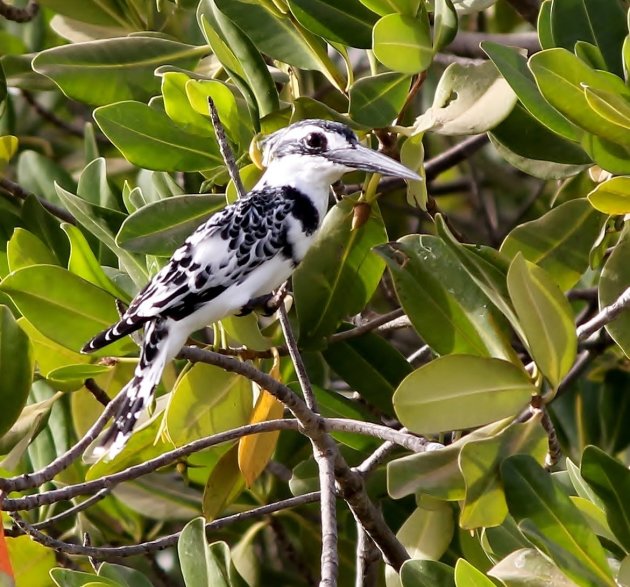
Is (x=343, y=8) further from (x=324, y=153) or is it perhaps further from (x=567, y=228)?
(x=567, y=228)

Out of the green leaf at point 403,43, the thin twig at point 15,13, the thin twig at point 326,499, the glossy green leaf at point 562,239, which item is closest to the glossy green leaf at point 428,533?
the thin twig at point 326,499

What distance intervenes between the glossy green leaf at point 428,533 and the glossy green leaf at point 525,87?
0.83 meters

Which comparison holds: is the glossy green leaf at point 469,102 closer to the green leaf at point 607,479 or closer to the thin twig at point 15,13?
the green leaf at point 607,479

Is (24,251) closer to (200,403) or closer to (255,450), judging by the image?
(200,403)

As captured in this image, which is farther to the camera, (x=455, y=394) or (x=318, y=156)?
(x=318, y=156)

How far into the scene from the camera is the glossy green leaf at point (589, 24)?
2.72 m

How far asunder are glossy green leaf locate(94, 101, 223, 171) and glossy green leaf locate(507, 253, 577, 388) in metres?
0.97

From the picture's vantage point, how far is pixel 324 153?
3129mm

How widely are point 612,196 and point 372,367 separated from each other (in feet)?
2.67

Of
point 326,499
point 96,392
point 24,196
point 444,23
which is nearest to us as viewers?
point 326,499

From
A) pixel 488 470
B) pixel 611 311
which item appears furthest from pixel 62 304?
pixel 611 311

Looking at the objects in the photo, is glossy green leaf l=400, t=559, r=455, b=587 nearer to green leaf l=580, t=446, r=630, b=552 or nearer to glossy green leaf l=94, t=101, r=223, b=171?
green leaf l=580, t=446, r=630, b=552

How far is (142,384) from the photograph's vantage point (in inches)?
111

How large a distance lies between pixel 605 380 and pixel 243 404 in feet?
4.78
